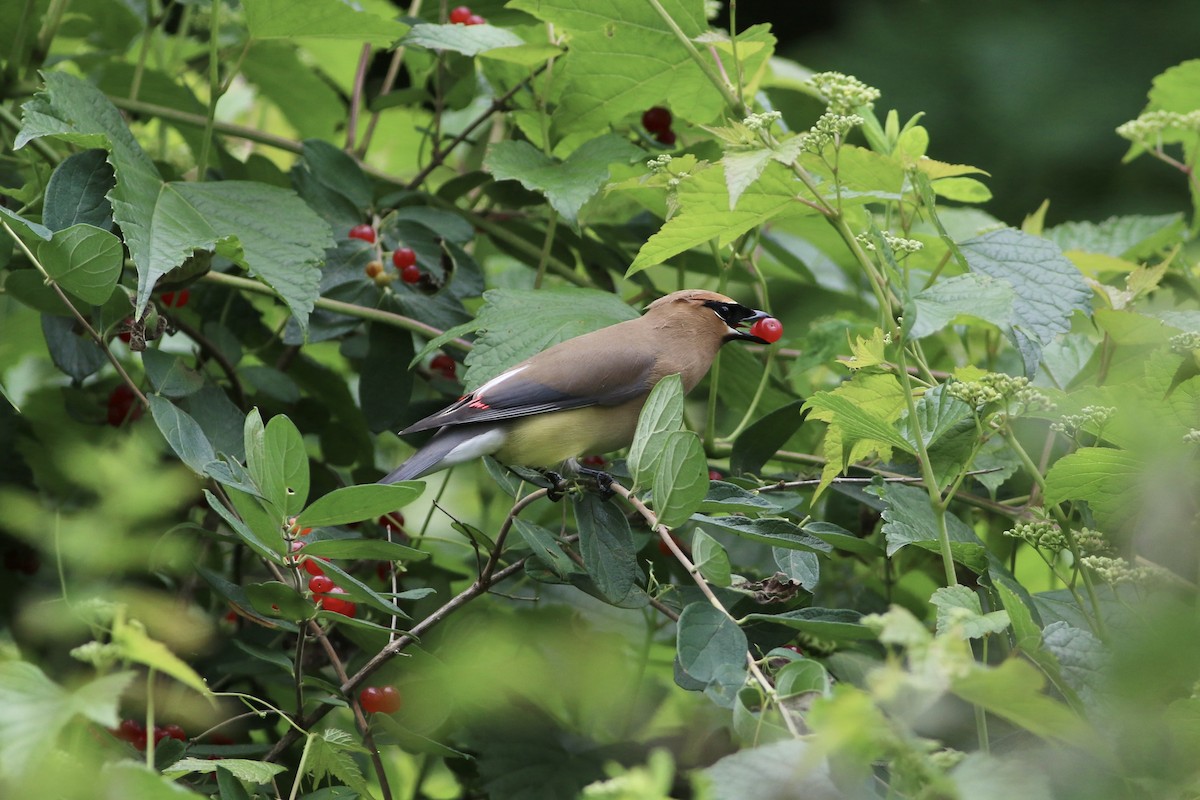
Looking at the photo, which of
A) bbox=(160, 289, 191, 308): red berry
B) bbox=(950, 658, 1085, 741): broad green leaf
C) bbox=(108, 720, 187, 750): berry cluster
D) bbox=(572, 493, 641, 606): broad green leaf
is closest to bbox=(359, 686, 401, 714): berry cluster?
bbox=(108, 720, 187, 750): berry cluster

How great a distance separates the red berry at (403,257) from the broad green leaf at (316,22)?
373mm

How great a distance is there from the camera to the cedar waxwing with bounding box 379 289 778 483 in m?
2.27

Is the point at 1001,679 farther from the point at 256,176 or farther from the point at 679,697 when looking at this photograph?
the point at 256,176

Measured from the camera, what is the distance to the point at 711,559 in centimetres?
145

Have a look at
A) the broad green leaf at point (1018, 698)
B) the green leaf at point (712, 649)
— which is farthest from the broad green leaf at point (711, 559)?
the broad green leaf at point (1018, 698)

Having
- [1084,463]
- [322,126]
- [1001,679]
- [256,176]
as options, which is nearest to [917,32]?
[322,126]

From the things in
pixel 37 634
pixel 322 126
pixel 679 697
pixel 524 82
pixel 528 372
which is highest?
pixel 524 82

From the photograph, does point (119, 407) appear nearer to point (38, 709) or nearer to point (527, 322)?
point (527, 322)

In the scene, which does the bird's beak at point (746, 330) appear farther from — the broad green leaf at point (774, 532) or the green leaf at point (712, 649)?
the green leaf at point (712, 649)

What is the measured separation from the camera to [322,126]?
2.90 meters

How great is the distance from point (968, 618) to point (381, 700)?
87 cm

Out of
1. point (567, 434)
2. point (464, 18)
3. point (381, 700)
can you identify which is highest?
point (464, 18)

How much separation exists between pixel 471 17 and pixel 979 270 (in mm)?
1202

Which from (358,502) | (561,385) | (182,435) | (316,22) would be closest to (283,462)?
(358,502)
